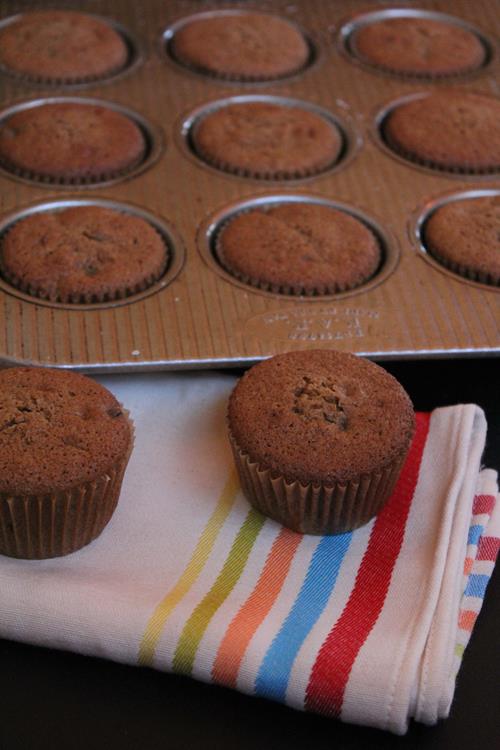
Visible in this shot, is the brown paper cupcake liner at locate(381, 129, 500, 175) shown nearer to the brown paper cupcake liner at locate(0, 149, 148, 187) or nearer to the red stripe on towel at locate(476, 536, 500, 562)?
the brown paper cupcake liner at locate(0, 149, 148, 187)

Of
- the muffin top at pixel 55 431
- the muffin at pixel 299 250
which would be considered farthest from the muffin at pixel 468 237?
the muffin top at pixel 55 431

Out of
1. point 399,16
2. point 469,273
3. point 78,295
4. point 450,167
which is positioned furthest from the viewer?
point 399,16

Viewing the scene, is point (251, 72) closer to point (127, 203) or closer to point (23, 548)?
point (127, 203)

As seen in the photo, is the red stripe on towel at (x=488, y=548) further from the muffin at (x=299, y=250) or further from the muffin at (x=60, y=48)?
the muffin at (x=60, y=48)

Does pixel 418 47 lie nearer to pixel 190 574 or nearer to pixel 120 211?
pixel 120 211

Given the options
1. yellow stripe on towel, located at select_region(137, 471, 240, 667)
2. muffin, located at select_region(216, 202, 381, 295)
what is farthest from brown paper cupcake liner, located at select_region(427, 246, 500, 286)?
yellow stripe on towel, located at select_region(137, 471, 240, 667)

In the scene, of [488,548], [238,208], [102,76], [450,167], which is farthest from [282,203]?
[488,548]
